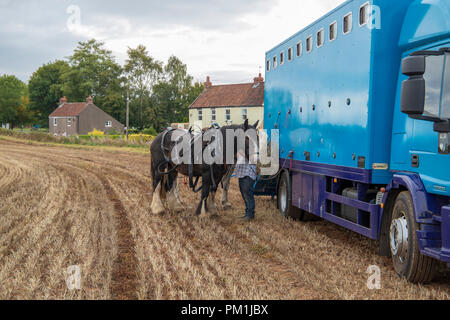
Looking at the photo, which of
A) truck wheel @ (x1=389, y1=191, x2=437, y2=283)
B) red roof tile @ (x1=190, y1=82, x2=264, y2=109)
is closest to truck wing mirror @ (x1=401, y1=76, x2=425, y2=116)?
truck wheel @ (x1=389, y1=191, x2=437, y2=283)

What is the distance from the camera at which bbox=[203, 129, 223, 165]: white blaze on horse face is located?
29.5ft

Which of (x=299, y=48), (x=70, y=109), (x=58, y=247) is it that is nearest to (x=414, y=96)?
(x=299, y=48)

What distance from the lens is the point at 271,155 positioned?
10523mm

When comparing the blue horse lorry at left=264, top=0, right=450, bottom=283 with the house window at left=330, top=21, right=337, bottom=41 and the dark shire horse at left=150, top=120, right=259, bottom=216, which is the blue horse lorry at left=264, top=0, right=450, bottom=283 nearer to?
the house window at left=330, top=21, right=337, bottom=41

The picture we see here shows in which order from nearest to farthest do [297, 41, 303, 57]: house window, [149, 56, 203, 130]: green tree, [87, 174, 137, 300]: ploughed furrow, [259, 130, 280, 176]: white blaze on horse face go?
1. [87, 174, 137, 300]: ploughed furrow
2. [297, 41, 303, 57]: house window
3. [259, 130, 280, 176]: white blaze on horse face
4. [149, 56, 203, 130]: green tree

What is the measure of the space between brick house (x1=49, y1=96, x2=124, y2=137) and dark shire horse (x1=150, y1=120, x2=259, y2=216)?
57644 mm

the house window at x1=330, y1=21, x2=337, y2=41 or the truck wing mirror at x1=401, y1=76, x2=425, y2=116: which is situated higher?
the house window at x1=330, y1=21, x2=337, y2=41

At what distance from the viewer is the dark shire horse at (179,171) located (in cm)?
916

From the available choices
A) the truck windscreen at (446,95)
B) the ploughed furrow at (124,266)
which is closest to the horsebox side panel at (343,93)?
the truck windscreen at (446,95)

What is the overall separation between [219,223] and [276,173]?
2.09 metres

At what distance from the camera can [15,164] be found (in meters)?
19.9

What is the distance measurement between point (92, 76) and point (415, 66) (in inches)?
2945

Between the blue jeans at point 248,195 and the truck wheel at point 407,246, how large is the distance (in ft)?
12.9

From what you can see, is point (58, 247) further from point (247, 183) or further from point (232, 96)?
point (232, 96)
